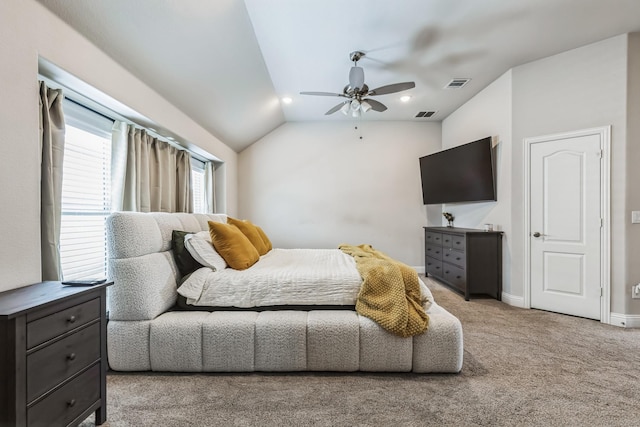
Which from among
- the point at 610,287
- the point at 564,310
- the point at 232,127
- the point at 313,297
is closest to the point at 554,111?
the point at 610,287

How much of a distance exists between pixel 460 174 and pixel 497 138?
26.6 inches

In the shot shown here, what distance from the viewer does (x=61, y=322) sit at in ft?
3.99

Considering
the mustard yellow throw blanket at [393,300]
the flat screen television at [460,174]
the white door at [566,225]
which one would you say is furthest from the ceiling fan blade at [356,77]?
the white door at [566,225]

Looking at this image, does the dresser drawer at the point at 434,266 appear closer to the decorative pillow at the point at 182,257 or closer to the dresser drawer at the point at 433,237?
the dresser drawer at the point at 433,237

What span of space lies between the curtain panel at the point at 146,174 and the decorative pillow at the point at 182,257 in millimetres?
628

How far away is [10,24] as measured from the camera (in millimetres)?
1398

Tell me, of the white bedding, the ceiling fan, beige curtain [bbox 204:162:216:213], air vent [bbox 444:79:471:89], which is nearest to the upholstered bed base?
the white bedding

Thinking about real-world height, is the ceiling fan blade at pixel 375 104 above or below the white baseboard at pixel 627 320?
above

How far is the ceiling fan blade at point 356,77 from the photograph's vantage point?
278cm

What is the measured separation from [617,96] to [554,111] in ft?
1.64

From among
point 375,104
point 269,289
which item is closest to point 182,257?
point 269,289

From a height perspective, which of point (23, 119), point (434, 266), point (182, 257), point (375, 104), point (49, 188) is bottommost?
point (434, 266)

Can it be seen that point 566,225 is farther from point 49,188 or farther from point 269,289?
point 49,188

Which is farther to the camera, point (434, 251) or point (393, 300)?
point (434, 251)
